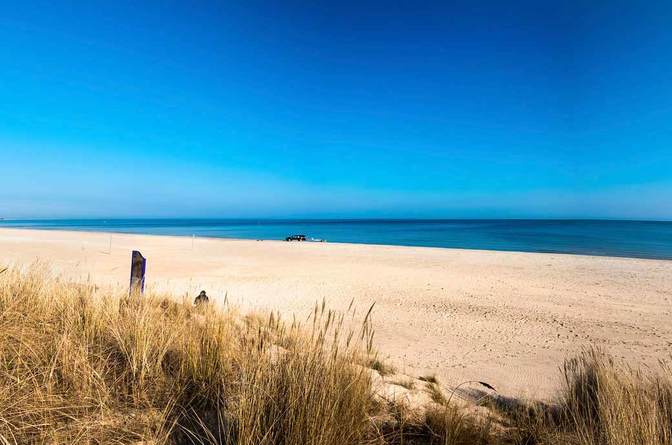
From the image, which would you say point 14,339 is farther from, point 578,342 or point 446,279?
point 446,279

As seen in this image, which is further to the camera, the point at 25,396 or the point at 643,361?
the point at 643,361

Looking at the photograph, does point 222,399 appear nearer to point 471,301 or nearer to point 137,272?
point 137,272

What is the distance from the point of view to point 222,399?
2762mm

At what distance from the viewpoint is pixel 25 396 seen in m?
2.23

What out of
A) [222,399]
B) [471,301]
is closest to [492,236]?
[471,301]

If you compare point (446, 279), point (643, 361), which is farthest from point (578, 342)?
point (446, 279)

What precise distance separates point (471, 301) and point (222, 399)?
943 centimetres

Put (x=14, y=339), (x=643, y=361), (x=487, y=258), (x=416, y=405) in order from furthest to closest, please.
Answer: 1. (x=487, y=258)
2. (x=643, y=361)
3. (x=416, y=405)
4. (x=14, y=339)

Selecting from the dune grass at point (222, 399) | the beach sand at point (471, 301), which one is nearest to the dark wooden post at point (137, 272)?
the beach sand at point (471, 301)

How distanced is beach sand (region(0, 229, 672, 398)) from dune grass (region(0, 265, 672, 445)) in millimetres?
2398

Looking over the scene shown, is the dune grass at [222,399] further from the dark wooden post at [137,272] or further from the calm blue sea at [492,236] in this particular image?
the calm blue sea at [492,236]

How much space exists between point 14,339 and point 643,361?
906 cm

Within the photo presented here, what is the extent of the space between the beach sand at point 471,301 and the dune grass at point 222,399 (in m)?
2.40

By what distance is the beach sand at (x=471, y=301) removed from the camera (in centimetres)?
629
